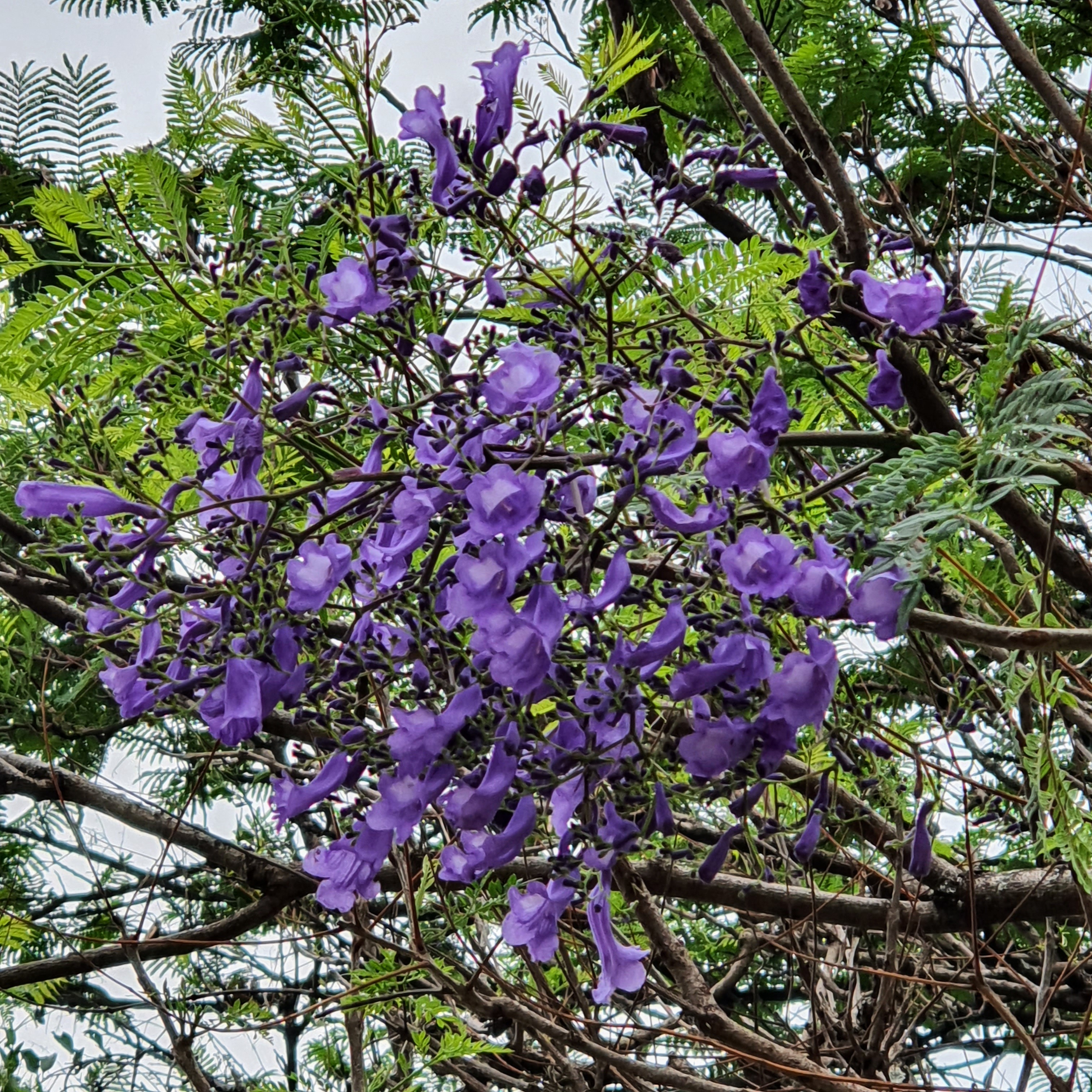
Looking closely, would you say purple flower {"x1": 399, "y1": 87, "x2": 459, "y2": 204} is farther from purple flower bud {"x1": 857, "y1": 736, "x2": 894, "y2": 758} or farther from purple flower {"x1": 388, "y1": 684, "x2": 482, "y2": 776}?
purple flower bud {"x1": 857, "y1": 736, "x2": 894, "y2": 758}

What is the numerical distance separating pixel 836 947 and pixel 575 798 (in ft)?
3.61

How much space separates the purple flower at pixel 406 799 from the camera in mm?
713

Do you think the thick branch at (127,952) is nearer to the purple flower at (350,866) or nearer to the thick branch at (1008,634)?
the purple flower at (350,866)

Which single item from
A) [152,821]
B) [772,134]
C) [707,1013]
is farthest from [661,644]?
[152,821]

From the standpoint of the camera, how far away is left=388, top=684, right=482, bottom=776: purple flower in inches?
27.5

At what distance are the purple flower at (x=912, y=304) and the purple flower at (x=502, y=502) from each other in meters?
0.25

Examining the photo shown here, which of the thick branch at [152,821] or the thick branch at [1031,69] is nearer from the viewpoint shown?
the thick branch at [1031,69]

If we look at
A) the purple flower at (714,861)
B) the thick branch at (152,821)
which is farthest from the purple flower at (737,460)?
the thick branch at (152,821)

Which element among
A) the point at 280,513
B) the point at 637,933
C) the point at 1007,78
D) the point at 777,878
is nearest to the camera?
the point at 280,513

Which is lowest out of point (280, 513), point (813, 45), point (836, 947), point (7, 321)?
point (836, 947)

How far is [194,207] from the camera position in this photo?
1.77 metres

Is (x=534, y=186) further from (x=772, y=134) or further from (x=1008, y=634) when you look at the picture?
(x=1008, y=634)

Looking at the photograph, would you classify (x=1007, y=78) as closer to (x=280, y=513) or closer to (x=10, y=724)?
(x=280, y=513)

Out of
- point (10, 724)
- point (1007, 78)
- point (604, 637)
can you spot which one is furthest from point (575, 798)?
point (1007, 78)
